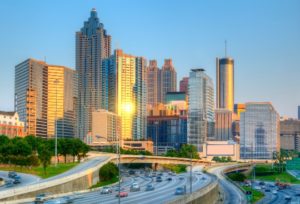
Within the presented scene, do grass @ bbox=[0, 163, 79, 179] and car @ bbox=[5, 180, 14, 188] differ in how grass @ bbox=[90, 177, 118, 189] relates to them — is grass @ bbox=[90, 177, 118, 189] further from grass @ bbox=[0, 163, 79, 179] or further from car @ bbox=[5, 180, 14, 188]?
car @ bbox=[5, 180, 14, 188]

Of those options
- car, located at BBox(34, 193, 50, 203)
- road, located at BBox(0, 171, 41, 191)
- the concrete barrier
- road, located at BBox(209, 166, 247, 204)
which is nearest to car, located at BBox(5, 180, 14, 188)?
road, located at BBox(0, 171, 41, 191)

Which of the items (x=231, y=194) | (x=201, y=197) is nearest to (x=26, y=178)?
(x=201, y=197)

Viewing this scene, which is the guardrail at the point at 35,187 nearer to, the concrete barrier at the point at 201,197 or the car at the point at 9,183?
the car at the point at 9,183

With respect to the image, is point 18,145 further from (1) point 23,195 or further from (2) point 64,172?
(1) point 23,195

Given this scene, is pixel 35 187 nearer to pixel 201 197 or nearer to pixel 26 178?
pixel 26 178

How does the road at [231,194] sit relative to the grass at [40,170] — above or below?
below

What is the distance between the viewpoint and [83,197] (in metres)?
119

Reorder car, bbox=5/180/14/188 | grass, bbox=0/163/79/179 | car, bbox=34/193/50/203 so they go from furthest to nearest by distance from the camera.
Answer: grass, bbox=0/163/79/179
car, bbox=5/180/14/188
car, bbox=34/193/50/203

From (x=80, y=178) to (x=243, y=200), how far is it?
123ft

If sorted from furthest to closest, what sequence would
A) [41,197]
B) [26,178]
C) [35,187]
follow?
[26,178], [35,187], [41,197]

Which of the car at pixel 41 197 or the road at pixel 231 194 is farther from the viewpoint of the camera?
the road at pixel 231 194

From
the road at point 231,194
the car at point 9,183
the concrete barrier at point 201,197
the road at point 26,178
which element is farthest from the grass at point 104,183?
the road at point 231,194

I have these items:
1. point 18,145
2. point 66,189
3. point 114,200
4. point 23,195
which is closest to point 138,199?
point 114,200

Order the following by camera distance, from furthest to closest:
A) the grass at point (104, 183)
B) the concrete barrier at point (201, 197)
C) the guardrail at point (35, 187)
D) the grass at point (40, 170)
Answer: the grass at point (104, 183), the grass at point (40, 170), the guardrail at point (35, 187), the concrete barrier at point (201, 197)
